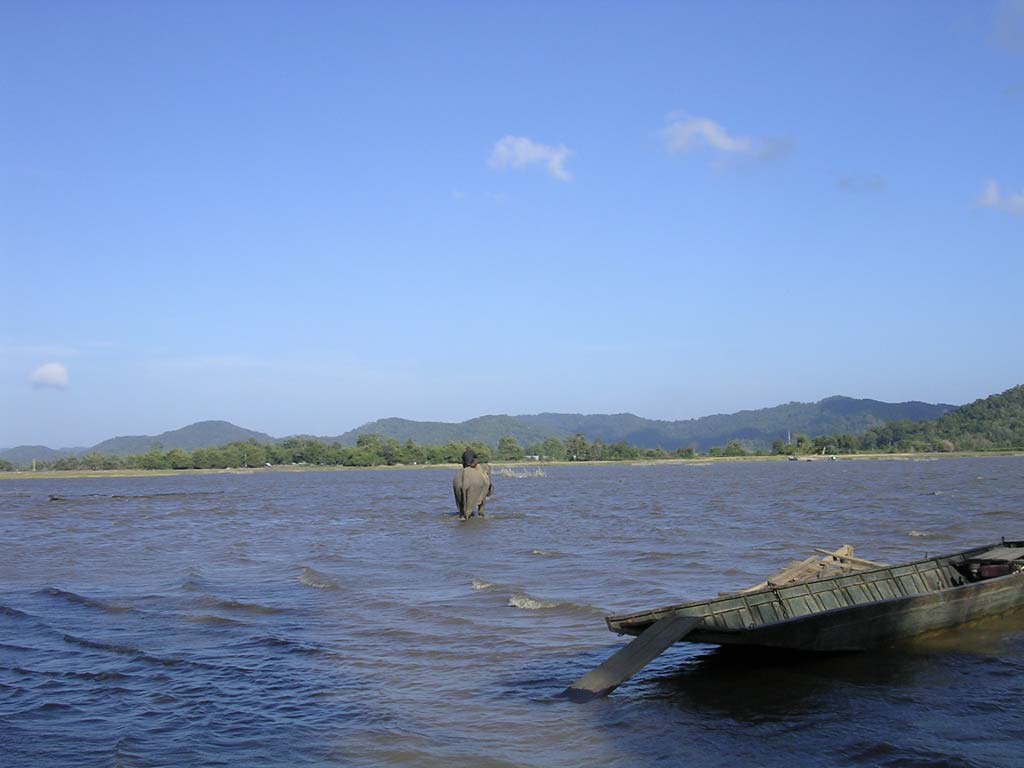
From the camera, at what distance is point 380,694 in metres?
12.3

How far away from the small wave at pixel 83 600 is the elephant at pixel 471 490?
24.1 m

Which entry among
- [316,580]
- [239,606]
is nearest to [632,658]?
[239,606]

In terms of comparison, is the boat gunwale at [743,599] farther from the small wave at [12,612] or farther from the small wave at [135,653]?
the small wave at [12,612]

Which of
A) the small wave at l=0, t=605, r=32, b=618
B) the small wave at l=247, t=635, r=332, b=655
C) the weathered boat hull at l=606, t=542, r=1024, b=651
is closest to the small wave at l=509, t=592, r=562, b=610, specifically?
the small wave at l=247, t=635, r=332, b=655

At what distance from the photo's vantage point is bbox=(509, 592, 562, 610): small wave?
1839 cm

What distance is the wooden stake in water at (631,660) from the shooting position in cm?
1138

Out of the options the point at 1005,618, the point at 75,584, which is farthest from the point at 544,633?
the point at 75,584

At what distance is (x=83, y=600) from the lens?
20141mm

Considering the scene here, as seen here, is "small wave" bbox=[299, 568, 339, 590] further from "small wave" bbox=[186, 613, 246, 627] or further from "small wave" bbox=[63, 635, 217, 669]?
"small wave" bbox=[63, 635, 217, 669]

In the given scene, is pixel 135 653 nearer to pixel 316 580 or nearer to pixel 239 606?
pixel 239 606

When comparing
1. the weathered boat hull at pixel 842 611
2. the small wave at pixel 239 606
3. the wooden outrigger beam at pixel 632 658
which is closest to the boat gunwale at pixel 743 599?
the weathered boat hull at pixel 842 611

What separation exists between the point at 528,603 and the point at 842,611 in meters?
7.58

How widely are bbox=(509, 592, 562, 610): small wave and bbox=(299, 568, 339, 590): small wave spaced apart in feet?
17.4

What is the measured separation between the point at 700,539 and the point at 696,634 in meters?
20.2
